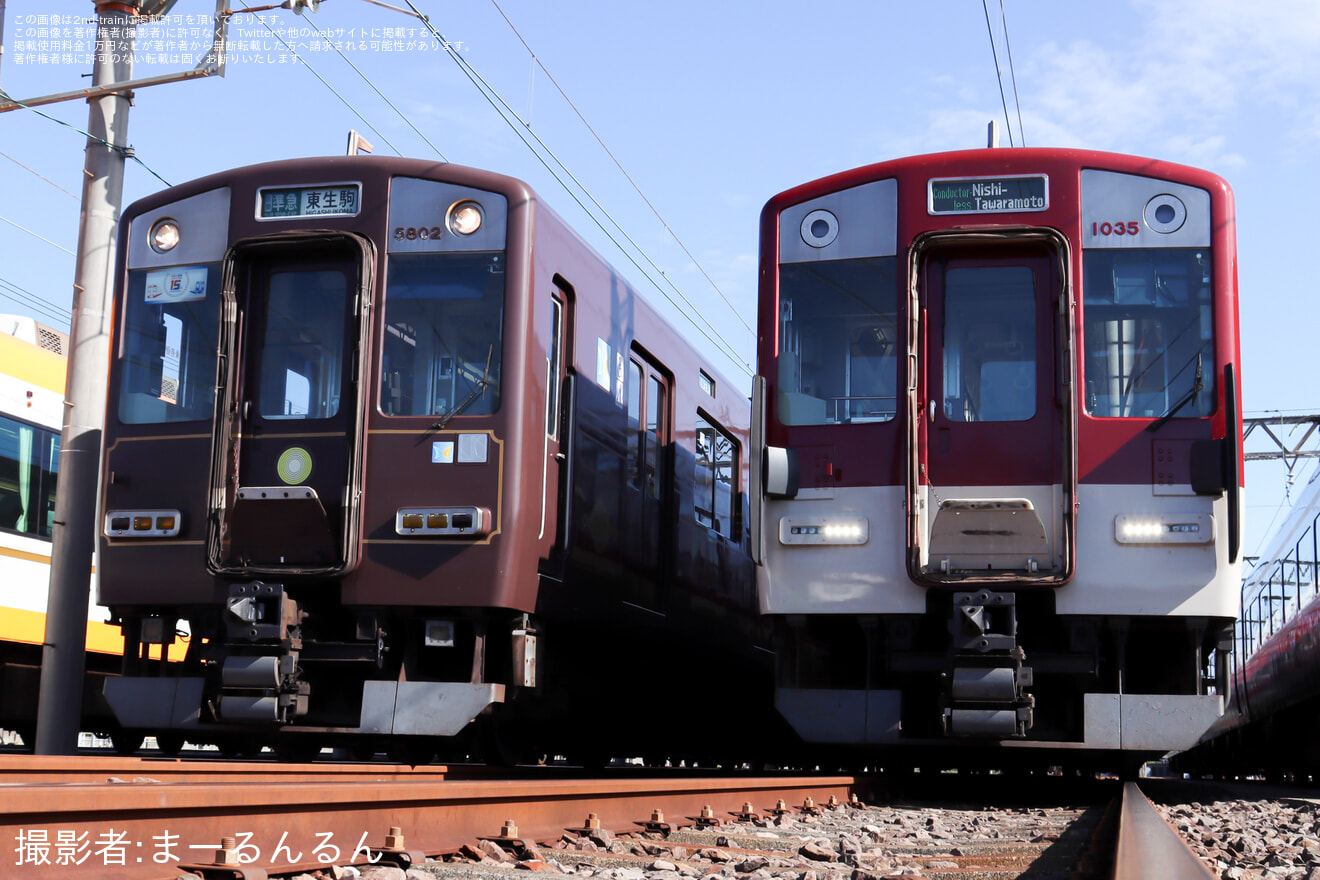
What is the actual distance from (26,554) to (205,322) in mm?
3357

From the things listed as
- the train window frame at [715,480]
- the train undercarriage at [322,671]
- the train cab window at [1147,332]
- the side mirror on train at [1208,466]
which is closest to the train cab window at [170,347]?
the train undercarriage at [322,671]

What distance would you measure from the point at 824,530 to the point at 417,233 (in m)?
2.79

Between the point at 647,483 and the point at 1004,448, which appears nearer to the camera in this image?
the point at 1004,448

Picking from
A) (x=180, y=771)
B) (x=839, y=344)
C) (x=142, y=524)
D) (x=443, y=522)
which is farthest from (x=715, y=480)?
(x=180, y=771)

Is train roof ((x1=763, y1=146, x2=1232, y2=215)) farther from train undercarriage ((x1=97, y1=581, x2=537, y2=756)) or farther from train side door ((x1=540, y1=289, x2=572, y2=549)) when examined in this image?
train undercarriage ((x1=97, y1=581, x2=537, y2=756))

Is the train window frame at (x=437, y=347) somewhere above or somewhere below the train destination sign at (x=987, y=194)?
below

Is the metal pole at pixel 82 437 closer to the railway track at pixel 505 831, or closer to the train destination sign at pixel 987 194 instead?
the railway track at pixel 505 831

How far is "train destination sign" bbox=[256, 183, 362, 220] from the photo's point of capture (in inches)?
307

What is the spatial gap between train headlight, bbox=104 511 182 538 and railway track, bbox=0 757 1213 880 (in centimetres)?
212

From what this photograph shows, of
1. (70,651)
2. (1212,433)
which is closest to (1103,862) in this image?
(1212,433)

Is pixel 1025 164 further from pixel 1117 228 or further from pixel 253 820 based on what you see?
pixel 253 820

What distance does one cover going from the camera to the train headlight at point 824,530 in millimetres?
7555

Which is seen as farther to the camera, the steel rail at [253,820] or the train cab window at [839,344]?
the train cab window at [839,344]

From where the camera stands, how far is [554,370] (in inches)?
313
